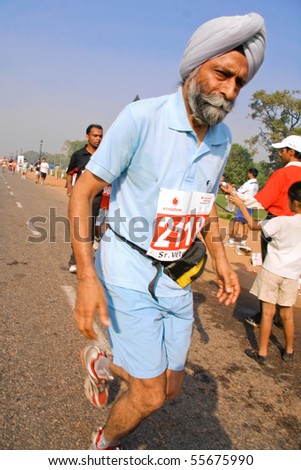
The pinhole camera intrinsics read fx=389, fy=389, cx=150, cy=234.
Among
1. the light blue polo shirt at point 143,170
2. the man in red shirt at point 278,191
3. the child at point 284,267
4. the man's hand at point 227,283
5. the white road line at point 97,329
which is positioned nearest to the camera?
the light blue polo shirt at point 143,170

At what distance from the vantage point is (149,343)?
2008 millimetres

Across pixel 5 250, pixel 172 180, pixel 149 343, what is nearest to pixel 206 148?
pixel 172 180

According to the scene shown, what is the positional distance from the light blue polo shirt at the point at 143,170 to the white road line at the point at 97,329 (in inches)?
70.2

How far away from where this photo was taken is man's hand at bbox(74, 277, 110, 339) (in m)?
1.80

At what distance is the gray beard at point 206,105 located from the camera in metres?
2.00

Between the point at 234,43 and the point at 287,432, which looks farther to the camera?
the point at 287,432

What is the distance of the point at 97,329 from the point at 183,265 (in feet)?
7.24

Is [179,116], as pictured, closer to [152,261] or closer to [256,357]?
[152,261]

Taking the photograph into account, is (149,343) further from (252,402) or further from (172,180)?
(252,402)

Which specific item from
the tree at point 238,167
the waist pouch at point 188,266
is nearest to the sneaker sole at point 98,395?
the waist pouch at point 188,266

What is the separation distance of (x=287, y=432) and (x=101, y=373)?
155 cm

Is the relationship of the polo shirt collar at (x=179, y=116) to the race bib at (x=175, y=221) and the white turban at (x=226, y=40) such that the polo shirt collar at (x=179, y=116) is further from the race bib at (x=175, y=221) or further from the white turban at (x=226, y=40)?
the race bib at (x=175, y=221)

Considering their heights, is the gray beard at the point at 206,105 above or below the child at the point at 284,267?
above

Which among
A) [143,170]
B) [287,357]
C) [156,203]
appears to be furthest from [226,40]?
[287,357]
